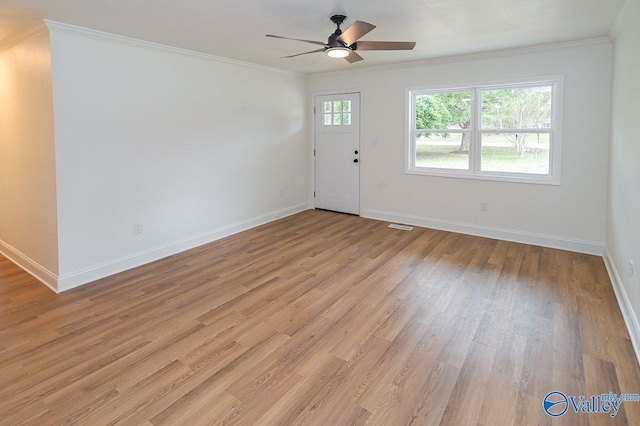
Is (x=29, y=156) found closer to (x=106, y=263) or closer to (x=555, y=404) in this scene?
(x=106, y=263)

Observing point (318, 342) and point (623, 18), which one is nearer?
point (318, 342)

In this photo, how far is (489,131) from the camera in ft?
16.2

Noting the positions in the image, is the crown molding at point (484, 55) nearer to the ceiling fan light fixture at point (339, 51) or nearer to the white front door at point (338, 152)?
the white front door at point (338, 152)

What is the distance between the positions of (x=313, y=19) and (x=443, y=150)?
2.95 m

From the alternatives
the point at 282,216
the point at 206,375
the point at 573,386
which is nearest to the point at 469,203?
the point at 282,216

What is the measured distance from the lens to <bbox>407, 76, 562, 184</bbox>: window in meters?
4.55

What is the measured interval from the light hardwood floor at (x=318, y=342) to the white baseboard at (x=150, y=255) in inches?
4.6

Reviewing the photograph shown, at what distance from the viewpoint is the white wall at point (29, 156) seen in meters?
3.44

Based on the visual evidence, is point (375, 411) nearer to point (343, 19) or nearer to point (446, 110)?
point (343, 19)

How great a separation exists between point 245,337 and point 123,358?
0.80 meters

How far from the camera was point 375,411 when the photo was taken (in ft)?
6.50

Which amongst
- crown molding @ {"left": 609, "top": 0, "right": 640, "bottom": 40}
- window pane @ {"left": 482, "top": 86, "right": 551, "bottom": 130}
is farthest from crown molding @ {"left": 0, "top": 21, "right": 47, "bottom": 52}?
window pane @ {"left": 482, "top": 86, "right": 551, "bottom": 130}

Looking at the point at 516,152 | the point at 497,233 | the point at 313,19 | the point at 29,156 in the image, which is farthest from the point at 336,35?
the point at 497,233

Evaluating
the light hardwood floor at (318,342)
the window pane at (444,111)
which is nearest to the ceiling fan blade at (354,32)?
the light hardwood floor at (318,342)
